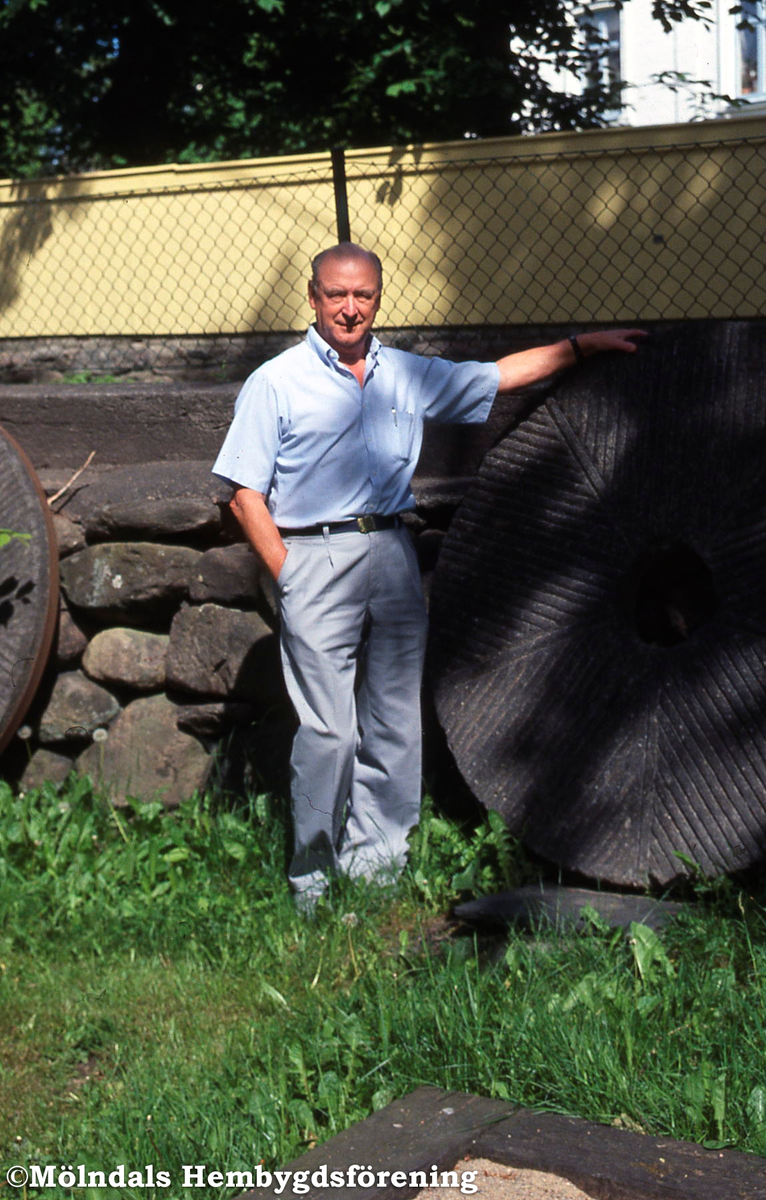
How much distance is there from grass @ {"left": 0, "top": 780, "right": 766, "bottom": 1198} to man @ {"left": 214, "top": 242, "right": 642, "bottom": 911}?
300 mm

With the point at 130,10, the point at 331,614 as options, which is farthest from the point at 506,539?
the point at 130,10

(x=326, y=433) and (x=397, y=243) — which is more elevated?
(x=397, y=243)

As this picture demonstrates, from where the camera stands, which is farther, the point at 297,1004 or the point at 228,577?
the point at 228,577

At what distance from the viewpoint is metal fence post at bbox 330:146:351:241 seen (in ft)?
17.6

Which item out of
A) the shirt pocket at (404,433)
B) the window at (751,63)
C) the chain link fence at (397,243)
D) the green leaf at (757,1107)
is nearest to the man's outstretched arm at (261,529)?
the shirt pocket at (404,433)

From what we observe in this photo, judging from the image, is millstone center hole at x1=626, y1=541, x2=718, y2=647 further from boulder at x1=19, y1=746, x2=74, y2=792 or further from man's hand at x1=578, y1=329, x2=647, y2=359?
boulder at x1=19, y1=746, x2=74, y2=792

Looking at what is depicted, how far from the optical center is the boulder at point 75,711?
4.89 metres

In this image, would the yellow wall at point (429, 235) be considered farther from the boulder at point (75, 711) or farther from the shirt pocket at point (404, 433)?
the boulder at point (75, 711)

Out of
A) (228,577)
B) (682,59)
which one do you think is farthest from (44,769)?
(682,59)

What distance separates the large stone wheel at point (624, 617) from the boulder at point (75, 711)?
1579 mm

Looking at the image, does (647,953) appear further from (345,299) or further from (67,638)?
(67,638)

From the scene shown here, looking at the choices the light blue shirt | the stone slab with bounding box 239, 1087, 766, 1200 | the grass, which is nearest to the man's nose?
the light blue shirt

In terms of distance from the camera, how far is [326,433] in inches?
142

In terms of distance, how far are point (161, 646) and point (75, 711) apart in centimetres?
42
